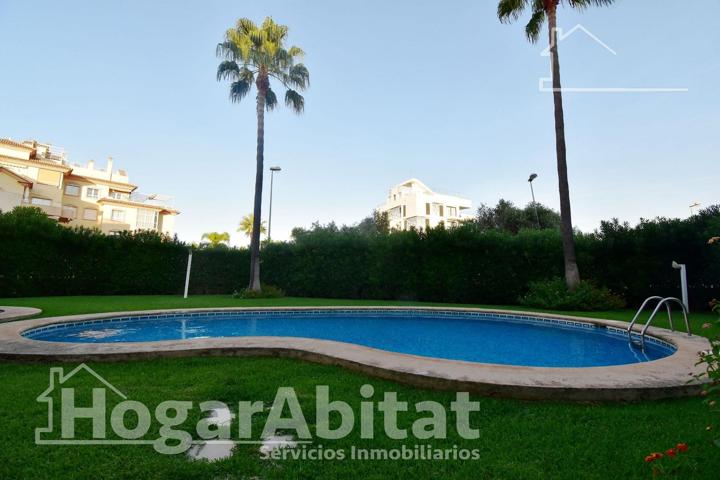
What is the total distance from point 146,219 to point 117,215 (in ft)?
8.94

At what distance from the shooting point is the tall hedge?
41.5 ft

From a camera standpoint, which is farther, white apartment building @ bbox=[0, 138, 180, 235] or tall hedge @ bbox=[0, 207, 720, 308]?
white apartment building @ bbox=[0, 138, 180, 235]

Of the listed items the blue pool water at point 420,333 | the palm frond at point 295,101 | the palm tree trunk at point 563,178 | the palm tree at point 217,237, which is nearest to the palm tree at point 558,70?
the palm tree trunk at point 563,178

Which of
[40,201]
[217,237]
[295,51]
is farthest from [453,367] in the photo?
[217,237]

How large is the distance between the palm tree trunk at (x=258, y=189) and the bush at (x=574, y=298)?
11.5 metres

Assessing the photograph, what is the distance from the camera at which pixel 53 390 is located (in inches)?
132

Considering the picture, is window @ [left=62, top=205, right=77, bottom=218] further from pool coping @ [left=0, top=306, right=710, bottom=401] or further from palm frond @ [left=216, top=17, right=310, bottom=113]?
pool coping @ [left=0, top=306, right=710, bottom=401]

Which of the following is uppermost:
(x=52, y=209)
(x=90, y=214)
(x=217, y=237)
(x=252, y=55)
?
(x=252, y=55)

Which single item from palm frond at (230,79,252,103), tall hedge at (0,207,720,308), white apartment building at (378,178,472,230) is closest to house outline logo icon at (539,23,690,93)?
tall hedge at (0,207,720,308)

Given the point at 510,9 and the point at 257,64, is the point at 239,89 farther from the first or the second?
the point at 510,9

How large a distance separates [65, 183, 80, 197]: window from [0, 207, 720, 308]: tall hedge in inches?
924

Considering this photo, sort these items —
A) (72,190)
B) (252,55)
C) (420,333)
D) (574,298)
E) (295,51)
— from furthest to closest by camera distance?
(72,190)
(295,51)
(252,55)
(574,298)
(420,333)

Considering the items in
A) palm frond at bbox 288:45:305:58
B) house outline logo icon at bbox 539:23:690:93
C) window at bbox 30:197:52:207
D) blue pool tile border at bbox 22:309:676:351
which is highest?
palm frond at bbox 288:45:305:58

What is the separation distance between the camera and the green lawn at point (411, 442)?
2041mm
